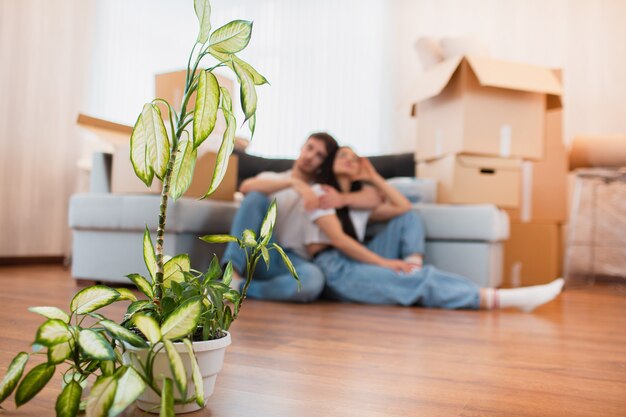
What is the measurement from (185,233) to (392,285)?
765 millimetres

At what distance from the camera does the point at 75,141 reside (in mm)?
3379

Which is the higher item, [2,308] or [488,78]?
[488,78]

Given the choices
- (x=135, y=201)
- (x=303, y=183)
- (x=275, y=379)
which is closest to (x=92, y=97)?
(x=135, y=201)

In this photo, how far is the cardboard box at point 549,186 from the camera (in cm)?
263

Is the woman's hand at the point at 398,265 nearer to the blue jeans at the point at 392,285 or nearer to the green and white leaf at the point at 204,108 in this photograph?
the blue jeans at the point at 392,285

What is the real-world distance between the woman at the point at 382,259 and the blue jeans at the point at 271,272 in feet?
0.26

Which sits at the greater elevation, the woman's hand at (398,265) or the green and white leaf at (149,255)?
the green and white leaf at (149,255)

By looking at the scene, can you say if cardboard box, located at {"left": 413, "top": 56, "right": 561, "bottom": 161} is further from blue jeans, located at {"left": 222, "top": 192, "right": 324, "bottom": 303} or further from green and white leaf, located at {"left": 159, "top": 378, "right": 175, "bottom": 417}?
green and white leaf, located at {"left": 159, "top": 378, "right": 175, "bottom": 417}

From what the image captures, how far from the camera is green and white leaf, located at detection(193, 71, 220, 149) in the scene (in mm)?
587

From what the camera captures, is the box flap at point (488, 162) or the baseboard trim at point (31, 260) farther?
the baseboard trim at point (31, 260)

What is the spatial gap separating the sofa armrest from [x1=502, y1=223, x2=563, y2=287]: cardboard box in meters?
1.74

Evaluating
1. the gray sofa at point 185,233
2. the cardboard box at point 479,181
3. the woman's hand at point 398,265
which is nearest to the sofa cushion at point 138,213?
the gray sofa at point 185,233

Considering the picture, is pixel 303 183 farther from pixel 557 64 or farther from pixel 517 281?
pixel 557 64

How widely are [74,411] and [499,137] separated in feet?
6.48
